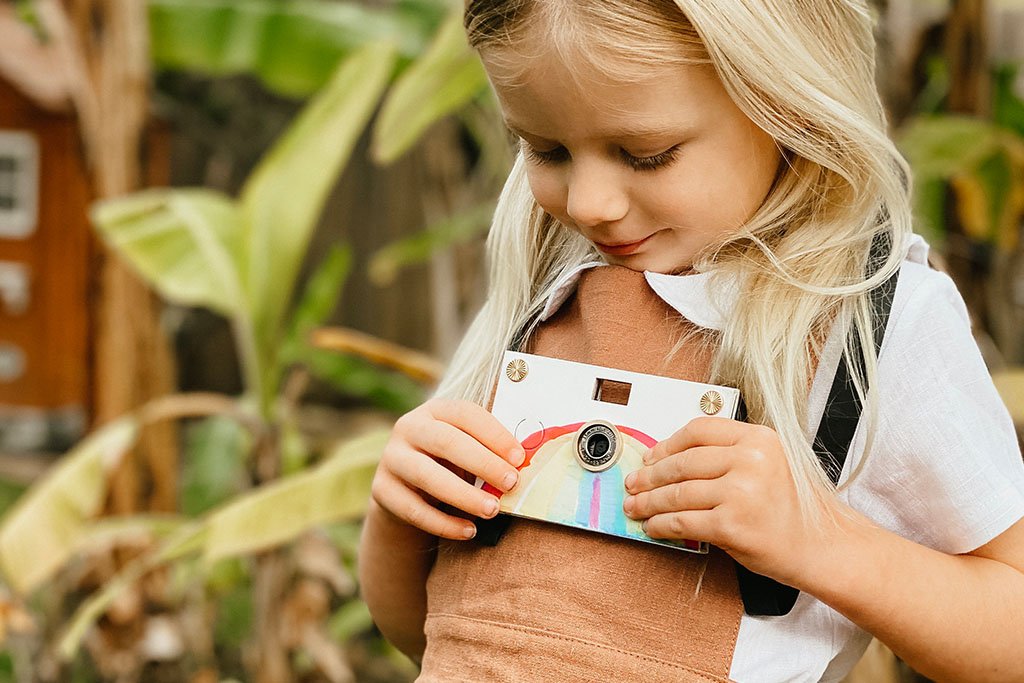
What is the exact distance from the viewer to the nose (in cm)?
65

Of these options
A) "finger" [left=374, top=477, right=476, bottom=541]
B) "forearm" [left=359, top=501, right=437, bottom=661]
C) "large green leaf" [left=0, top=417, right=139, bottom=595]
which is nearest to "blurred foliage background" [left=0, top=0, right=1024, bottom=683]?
"large green leaf" [left=0, top=417, right=139, bottom=595]

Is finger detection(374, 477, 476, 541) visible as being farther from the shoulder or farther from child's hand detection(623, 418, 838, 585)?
the shoulder

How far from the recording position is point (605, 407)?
67cm

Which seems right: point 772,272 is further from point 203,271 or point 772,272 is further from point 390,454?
point 203,271

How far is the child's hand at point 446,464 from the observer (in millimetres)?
673

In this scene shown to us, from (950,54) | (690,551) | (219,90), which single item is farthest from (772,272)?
(219,90)

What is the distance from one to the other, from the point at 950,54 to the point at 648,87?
1.15 m

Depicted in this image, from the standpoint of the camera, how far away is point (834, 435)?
0.65m

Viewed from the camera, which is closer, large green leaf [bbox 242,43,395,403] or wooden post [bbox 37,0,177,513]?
large green leaf [bbox 242,43,395,403]

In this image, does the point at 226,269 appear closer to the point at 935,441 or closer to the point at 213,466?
the point at 213,466

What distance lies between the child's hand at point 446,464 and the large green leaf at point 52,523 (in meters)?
0.98

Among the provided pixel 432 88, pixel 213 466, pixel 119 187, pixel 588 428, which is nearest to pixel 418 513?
pixel 588 428

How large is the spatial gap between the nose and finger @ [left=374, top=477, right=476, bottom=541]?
0.19 m

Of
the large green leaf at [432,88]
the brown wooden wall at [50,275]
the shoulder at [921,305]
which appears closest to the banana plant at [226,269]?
the large green leaf at [432,88]
